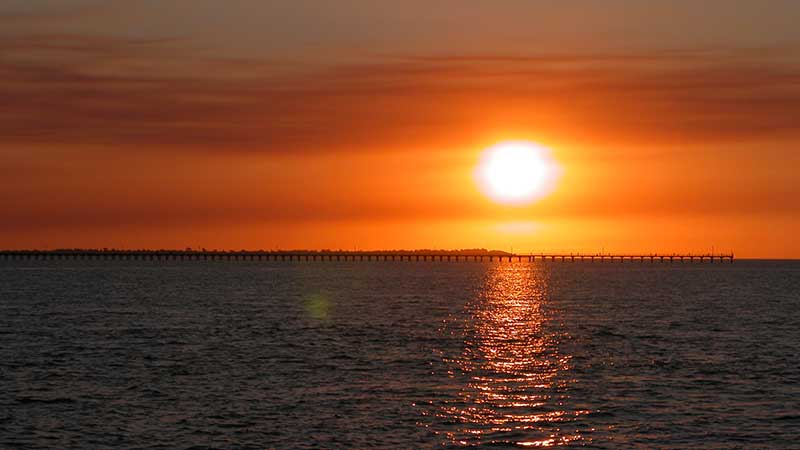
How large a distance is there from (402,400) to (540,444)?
11.1m

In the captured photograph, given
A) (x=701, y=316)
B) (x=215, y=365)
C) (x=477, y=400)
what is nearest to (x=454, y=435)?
(x=477, y=400)

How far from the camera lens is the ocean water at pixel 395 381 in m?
41.7

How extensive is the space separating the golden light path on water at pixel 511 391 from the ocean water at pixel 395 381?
154 millimetres

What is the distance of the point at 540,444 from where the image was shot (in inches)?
1559

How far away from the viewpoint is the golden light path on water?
4156 cm

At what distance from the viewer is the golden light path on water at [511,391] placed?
41.6 m

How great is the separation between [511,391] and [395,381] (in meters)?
6.75

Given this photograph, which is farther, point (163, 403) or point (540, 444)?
point (163, 403)

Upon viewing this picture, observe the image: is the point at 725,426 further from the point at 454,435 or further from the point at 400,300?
the point at 400,300

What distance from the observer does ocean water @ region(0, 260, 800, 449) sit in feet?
137

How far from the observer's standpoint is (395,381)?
55.8m

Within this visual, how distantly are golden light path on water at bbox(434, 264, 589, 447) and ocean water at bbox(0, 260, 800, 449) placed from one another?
6.1 inches

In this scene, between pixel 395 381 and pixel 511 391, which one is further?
pixel 395 381

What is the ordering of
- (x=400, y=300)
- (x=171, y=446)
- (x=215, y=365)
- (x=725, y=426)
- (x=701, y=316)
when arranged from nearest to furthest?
(x=171, y=446), (x=725, y=426), (x=215, y=365), (x=701, y=316), (x=400, y=300)
